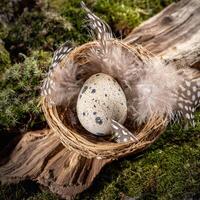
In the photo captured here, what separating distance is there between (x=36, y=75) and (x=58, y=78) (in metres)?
0.32

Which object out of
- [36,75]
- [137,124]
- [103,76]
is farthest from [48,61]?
[137,124]

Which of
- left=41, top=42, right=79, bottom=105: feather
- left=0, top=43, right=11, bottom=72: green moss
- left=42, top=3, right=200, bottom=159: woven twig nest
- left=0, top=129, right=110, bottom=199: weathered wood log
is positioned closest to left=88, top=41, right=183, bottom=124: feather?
left=42, top=3, right=200, bottom=159: woven twig nest

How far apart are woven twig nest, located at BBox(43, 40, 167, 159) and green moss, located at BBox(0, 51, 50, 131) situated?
0.26 metres

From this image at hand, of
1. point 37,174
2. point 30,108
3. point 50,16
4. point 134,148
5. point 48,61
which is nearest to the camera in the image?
point 134,148

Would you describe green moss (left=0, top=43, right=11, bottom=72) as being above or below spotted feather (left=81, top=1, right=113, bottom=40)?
below

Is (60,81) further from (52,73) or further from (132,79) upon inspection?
(132,79)

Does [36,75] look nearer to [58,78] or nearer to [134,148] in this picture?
[58,78]

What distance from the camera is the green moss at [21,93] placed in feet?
7.38

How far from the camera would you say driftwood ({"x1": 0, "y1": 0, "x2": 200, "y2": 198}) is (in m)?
2.07

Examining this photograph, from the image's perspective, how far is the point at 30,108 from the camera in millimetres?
2266

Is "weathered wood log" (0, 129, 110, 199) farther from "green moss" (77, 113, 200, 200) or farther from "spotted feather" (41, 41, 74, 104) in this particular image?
"spotted feather" (41, 41, 74, 104)

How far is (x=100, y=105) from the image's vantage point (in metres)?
1.98

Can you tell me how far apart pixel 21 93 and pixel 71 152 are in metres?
0.40

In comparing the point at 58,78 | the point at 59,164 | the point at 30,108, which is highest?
the point at 58,78
